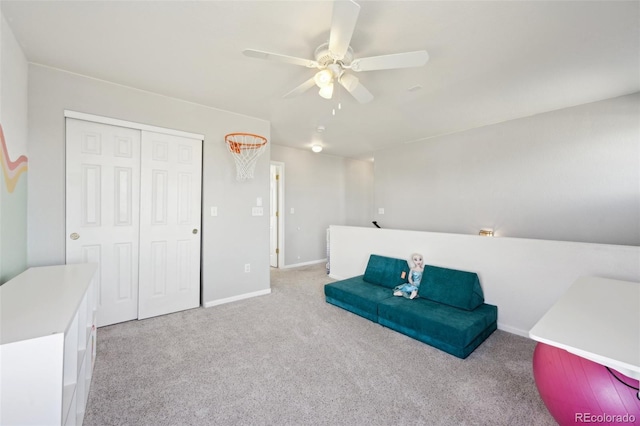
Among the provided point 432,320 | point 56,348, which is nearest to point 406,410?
point 432,320

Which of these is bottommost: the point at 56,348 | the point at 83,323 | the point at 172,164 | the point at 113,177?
the point at 83,323

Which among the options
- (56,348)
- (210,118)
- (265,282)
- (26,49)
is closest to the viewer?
(56,348)

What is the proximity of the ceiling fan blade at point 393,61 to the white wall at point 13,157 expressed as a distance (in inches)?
93.9

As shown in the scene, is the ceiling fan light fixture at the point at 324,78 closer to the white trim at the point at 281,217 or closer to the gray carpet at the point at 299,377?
the gray carpet at the point at 299,377

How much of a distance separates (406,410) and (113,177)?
10.9ft

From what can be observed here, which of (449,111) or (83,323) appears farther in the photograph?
(449,111)

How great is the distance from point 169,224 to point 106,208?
1.96 ft

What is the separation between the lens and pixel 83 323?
154cm

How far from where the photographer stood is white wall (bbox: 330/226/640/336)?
2.16 metres

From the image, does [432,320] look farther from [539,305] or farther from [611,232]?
[611,232]

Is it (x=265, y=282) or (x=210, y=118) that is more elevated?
(x=210, y=118)

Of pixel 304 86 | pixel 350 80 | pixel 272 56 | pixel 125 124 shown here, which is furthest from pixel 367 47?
pixel 125 124

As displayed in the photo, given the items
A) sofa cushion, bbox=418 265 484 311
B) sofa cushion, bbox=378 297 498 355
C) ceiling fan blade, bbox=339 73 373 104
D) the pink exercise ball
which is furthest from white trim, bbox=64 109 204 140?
the pink exercise ball

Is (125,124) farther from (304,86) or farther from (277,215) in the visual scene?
(277,215)
